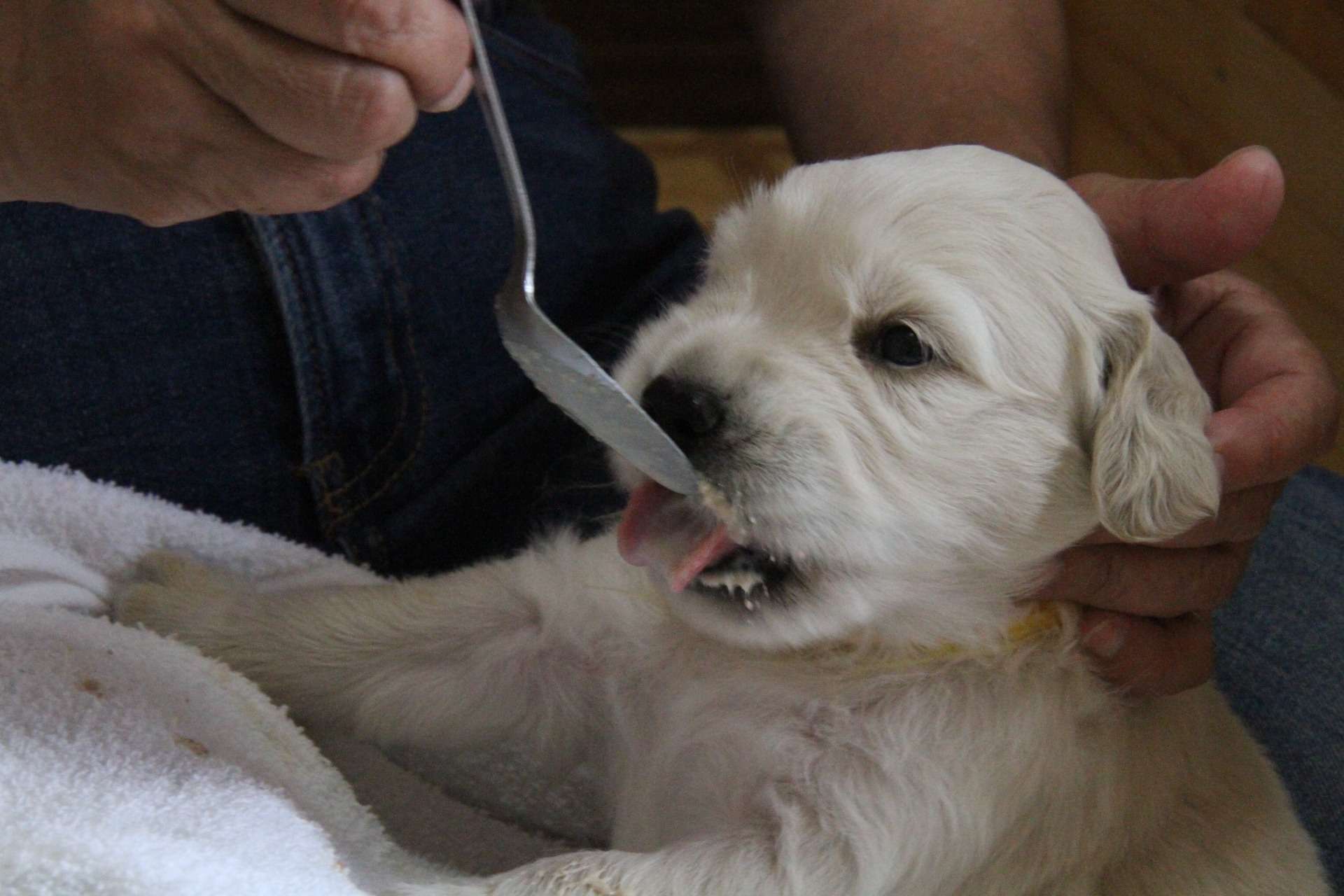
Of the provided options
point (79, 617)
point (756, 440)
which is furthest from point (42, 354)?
point (756, 440)

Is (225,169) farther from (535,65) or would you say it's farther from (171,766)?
(535,65)

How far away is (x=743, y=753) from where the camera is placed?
1.30 metres

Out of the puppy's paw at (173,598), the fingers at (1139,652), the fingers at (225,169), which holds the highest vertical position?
the fingers at (225,169)

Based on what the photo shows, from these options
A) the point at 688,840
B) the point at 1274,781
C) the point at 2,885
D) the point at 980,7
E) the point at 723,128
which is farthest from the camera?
the point at 723,128

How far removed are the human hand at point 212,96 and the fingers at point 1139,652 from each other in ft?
2.73

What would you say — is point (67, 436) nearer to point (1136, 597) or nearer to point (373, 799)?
point (373, 799)

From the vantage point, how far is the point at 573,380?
1061mm

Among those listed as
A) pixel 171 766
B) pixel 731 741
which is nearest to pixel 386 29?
pixel 171 766

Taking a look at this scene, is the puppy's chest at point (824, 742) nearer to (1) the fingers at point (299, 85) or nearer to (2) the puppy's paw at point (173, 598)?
(2) the puppy's paw at point (173, 598)

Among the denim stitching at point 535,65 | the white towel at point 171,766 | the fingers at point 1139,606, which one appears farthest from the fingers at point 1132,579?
the denim stitching at point 535,65

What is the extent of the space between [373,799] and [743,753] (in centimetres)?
46

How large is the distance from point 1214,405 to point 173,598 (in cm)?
126

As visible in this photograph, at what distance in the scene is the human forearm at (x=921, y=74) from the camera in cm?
186

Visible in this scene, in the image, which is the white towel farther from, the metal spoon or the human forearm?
the human forearm
